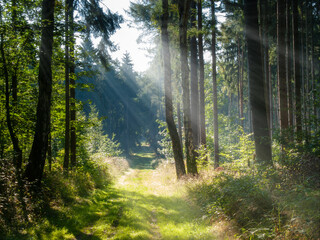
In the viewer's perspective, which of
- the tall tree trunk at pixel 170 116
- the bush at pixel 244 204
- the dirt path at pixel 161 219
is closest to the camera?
the bush at pixel 244 204

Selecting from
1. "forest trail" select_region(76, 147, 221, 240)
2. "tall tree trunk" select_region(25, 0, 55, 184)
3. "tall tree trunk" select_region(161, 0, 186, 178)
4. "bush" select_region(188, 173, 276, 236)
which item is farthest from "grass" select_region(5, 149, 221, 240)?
"tall tree trunk" select_region(161, 0, 186, 178)

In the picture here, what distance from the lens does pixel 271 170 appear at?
5.36 metres

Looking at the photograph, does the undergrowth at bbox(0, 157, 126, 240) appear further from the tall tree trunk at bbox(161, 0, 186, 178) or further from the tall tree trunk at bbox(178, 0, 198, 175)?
the tall tree trunk at bbox(178, 0, 198, 175)

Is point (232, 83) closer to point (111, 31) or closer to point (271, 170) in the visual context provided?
point (111, 31)

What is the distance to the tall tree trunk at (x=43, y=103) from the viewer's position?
6637mm

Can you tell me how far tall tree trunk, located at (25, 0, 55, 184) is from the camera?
6637mm

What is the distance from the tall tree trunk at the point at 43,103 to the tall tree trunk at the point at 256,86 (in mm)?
6714

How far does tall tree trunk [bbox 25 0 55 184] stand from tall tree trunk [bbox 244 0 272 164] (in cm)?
671

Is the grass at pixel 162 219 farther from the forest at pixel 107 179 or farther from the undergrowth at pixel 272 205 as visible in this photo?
the undergrowth at pixel 272 205

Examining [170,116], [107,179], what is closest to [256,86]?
[170,116]

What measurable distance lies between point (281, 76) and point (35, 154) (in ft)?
33.7

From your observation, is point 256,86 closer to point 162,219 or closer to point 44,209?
point 162,219

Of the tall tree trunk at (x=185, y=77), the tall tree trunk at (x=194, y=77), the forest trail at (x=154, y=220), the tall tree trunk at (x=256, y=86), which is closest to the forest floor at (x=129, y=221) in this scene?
the forest trail at (x=154, y=220)

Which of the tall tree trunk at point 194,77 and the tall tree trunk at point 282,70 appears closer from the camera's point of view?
the tall tree trunk at point 282,70
